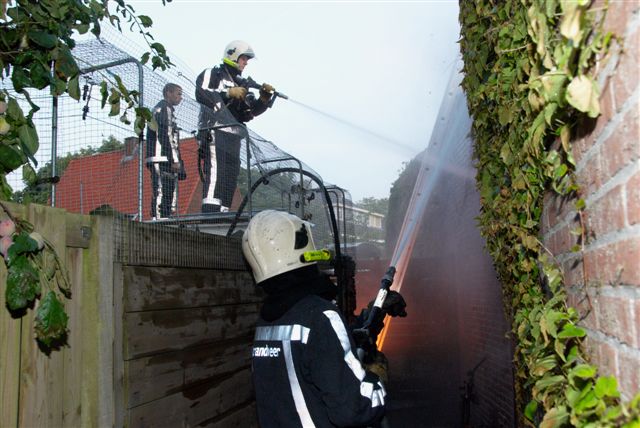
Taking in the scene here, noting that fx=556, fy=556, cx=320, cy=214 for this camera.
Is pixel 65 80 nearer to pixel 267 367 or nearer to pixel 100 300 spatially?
pixel 100 300

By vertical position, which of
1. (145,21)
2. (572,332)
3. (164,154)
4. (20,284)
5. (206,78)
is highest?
(206,78)

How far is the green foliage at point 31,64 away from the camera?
257 centimetres

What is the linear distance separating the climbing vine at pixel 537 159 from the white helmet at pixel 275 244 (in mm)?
1006

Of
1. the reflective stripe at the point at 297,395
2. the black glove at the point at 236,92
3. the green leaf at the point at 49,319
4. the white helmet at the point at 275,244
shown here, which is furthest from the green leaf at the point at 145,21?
the black glove at the point at 236,92

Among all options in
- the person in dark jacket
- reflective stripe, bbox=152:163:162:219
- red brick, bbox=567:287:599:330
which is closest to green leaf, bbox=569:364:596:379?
red brick, bbox=567:287:599:330

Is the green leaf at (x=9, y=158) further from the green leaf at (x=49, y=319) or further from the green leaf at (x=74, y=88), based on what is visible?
the green leaf at (x=49, y=319)

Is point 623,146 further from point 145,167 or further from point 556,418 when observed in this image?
point 145,167

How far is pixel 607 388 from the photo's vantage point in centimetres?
112

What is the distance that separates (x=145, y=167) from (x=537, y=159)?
3144 millimetres

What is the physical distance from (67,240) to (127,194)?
1362mm

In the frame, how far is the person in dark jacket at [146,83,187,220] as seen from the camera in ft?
14.0

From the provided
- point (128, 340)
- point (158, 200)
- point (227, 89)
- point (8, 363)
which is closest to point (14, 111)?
point (8, 363)

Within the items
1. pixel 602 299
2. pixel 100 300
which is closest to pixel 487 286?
pixel 100 300

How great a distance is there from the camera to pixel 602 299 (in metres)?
1.27
